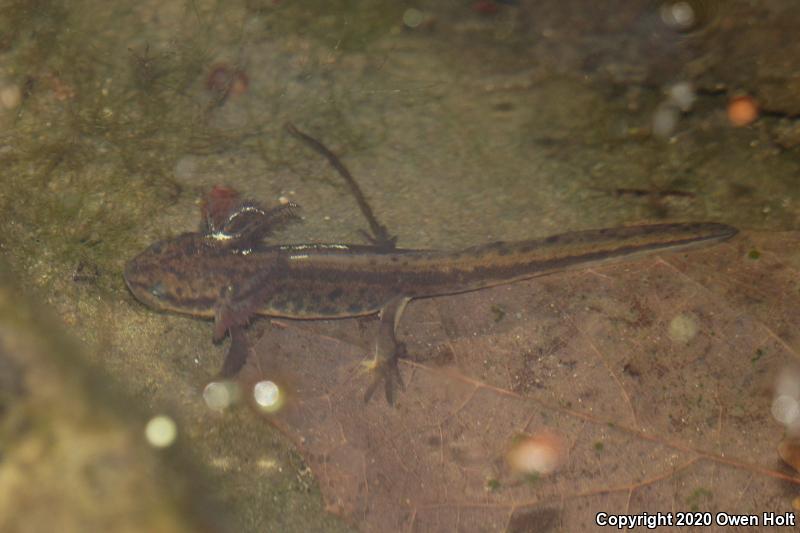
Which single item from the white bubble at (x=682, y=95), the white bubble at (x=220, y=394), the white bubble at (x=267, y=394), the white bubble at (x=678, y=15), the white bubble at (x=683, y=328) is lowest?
the white bubble at (x=220, y=394)

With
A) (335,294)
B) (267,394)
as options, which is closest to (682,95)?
(335,294)

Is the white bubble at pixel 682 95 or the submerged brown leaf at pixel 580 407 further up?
the white bubble at pixel 682 95

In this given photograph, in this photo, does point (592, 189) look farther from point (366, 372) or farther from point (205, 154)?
point (205, 154)

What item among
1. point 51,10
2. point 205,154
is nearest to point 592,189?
point 205,154

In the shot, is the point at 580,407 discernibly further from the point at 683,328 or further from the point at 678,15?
the point at 678,15

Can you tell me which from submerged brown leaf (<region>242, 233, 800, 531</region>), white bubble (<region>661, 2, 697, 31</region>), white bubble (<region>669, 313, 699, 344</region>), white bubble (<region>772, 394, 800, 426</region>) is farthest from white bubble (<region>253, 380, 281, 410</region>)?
white bubble (<region>661, 2, 697, 31</region>)

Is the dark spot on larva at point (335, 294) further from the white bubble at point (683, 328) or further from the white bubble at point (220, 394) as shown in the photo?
the white bubble at point (683, 328)

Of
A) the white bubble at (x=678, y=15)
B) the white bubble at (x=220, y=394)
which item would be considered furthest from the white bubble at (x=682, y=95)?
the white bubble at (x=220, y=394)
